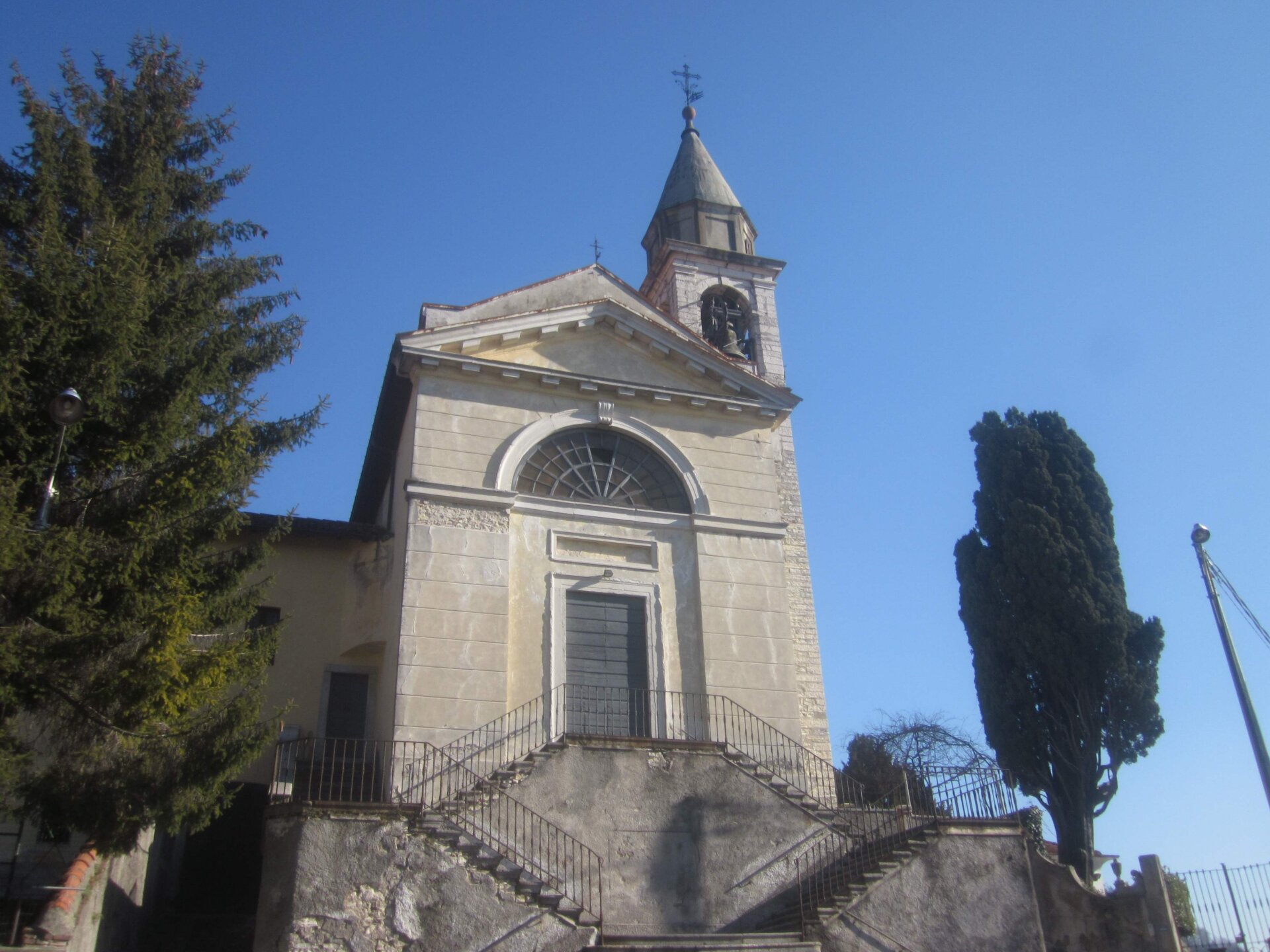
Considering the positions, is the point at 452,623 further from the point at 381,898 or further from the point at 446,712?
the point at 381,898

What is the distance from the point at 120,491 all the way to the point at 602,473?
8.95 m

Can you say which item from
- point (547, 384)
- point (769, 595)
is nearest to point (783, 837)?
point (769, 595)

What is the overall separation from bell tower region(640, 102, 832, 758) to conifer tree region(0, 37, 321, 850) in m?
12.8

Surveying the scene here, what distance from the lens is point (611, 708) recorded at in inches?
670

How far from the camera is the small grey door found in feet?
55.4

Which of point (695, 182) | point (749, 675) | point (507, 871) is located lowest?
point (507, 871)

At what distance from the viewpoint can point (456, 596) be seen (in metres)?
16.7

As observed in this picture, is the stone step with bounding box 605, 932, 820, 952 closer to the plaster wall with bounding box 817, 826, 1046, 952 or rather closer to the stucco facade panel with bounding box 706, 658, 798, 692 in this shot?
the plaster wall with bounding box 817, 826, 1046, 952

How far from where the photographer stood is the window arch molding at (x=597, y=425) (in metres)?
18.2

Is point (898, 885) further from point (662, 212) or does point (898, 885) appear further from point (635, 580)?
point (662, 212)

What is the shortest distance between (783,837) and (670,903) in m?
1.80

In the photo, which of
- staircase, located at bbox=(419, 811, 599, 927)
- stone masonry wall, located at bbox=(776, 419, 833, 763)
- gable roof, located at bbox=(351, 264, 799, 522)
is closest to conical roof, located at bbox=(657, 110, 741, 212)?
stone masonry wall, located at bbox=(776, 419, 833, 763)

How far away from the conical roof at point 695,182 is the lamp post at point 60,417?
21.4 meters

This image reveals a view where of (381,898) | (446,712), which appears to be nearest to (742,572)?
(446,712)
